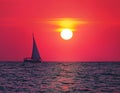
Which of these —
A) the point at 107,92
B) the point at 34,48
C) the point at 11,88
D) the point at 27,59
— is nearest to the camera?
the point at 107,92

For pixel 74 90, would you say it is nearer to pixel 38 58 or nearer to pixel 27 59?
pixel 38 58

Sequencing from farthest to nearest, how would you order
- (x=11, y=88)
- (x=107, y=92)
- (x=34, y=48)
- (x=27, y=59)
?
(x=27, y=59)
(x=34, y=48)
(x=11, y=88)
(x=107, y=92)

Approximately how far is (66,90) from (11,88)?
6.45m

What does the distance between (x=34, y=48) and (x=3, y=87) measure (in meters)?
81.5

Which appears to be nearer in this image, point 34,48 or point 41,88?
point 41,88

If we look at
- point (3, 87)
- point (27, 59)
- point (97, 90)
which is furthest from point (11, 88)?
point (27, 59)

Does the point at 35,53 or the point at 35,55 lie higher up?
the point at 35,55

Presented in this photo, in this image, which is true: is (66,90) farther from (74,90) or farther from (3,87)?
(3,87)

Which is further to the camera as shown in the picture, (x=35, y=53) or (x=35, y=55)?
(x=35, y=55)

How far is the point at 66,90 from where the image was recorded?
49.9 m

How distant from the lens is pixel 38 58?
→ 141 m

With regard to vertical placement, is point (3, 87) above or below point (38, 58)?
below

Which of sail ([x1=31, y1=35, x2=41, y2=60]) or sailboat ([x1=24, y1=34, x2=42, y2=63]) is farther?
sailboat ([x1=24, y1=34, x2=42, y2=63])

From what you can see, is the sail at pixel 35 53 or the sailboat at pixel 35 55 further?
the sailboat at pixel 35 55
